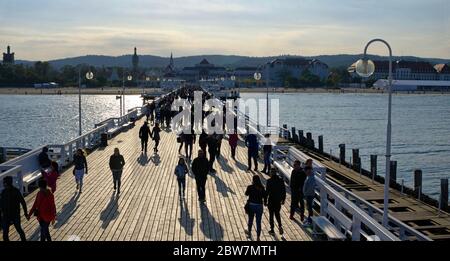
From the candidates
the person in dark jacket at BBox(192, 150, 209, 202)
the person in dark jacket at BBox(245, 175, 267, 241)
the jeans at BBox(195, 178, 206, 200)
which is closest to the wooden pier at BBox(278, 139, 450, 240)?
the jeans at BBox(195, 178, 206, 200)

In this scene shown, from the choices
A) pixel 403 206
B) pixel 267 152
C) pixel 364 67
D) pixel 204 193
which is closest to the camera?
pixel 364 67

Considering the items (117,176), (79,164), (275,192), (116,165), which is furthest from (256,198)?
(79,164)

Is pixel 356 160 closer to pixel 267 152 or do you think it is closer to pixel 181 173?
pixel 267 152

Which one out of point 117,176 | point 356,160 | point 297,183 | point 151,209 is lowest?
point 356,160

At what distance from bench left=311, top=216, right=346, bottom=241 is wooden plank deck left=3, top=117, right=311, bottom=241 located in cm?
29

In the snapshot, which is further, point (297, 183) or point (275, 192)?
point (297, 183)

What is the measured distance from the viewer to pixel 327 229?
1029 cm

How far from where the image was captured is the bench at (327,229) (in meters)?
9.83

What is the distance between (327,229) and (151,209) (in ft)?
14.8

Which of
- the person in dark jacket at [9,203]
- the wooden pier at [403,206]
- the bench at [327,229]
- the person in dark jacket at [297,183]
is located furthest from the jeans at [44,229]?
the wooden pier at [403,206]

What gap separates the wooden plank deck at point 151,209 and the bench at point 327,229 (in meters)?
0.29

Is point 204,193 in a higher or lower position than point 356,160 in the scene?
higher

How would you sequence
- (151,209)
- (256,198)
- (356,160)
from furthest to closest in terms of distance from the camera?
1. (356,160)
2. (151,209)
3. (256,198)

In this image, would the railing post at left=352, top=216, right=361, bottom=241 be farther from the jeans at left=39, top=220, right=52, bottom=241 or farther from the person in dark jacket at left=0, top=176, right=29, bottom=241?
the person in dark jacket at left=0, top=176, right=29, bottom=241
